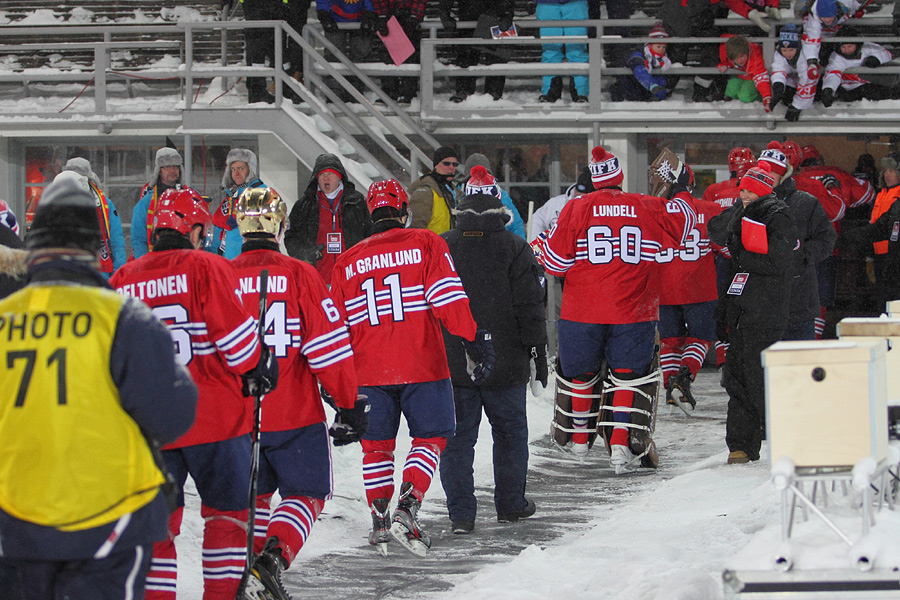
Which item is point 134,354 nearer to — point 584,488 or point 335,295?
point 335,295

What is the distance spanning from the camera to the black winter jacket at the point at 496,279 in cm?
662

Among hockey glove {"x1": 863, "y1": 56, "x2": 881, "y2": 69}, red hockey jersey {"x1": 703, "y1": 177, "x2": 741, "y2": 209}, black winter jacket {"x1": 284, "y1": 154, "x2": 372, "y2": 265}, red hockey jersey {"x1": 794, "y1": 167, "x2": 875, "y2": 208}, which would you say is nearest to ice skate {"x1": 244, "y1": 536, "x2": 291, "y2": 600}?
black winter jacket {"x1": 284, "y1": 154, "x2": 372, "y2": 265}

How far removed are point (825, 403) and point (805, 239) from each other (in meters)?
4.62

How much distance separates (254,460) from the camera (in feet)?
14.7

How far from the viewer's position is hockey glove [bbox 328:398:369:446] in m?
4.86

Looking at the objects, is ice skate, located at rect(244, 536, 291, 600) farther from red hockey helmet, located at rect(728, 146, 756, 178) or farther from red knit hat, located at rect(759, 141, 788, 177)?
red hockey helmet, located at rect(728, 146, 756, 178)

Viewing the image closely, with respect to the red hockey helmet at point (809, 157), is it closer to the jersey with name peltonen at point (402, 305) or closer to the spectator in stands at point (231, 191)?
the spectator in stands at point (231, 191)

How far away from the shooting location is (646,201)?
7.94m

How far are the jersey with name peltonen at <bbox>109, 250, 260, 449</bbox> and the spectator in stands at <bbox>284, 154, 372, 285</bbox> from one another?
4.42 m

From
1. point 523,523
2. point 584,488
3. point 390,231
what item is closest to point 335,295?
point 390,231

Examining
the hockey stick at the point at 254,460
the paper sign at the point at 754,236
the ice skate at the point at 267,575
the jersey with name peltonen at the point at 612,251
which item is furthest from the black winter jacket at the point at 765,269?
the ice skate at the point at 267,575

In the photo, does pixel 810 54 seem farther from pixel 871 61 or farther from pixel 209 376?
pixel 209 376

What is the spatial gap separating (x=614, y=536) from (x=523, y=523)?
82 cm

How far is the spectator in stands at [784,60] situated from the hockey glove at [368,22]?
14.9 feet
